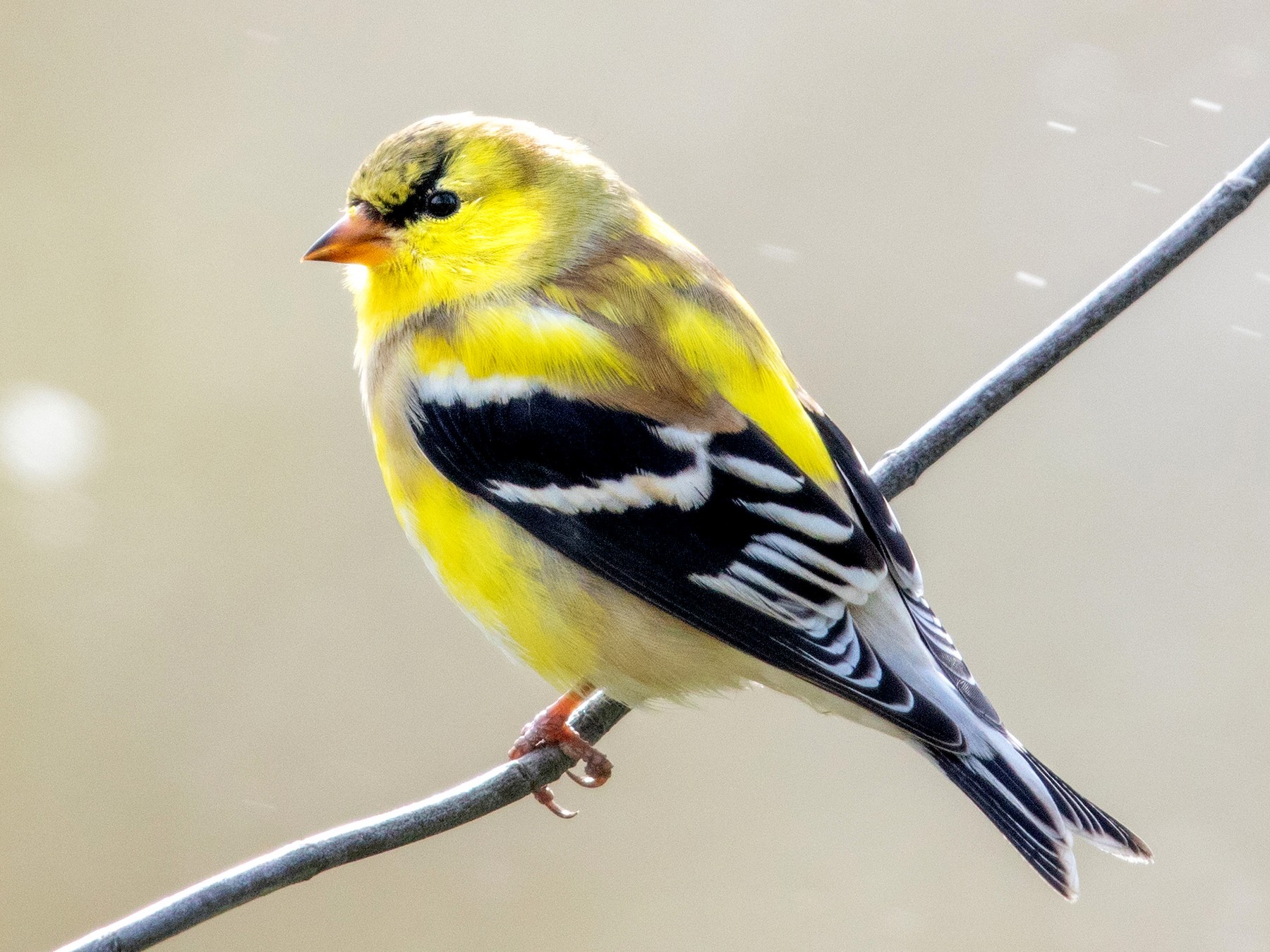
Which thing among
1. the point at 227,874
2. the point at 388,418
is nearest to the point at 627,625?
the point at 388,418

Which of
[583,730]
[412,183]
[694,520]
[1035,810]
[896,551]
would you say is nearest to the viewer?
[1035,810]

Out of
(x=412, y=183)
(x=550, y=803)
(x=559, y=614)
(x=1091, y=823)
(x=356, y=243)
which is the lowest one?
(x=550, y=803)

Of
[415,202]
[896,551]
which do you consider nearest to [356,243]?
[415,202]

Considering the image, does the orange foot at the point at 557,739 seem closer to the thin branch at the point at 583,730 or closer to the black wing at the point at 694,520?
the thin branch at the point at 583,730

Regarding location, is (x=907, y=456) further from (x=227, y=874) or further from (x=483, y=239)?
(x=227, y=874)

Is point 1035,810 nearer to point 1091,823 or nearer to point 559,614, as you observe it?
point 1091,823

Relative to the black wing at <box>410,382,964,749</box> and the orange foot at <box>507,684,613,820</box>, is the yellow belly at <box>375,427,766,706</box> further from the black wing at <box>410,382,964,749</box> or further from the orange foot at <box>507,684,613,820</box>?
the orange foot at <box>507,684,613,820</box>
